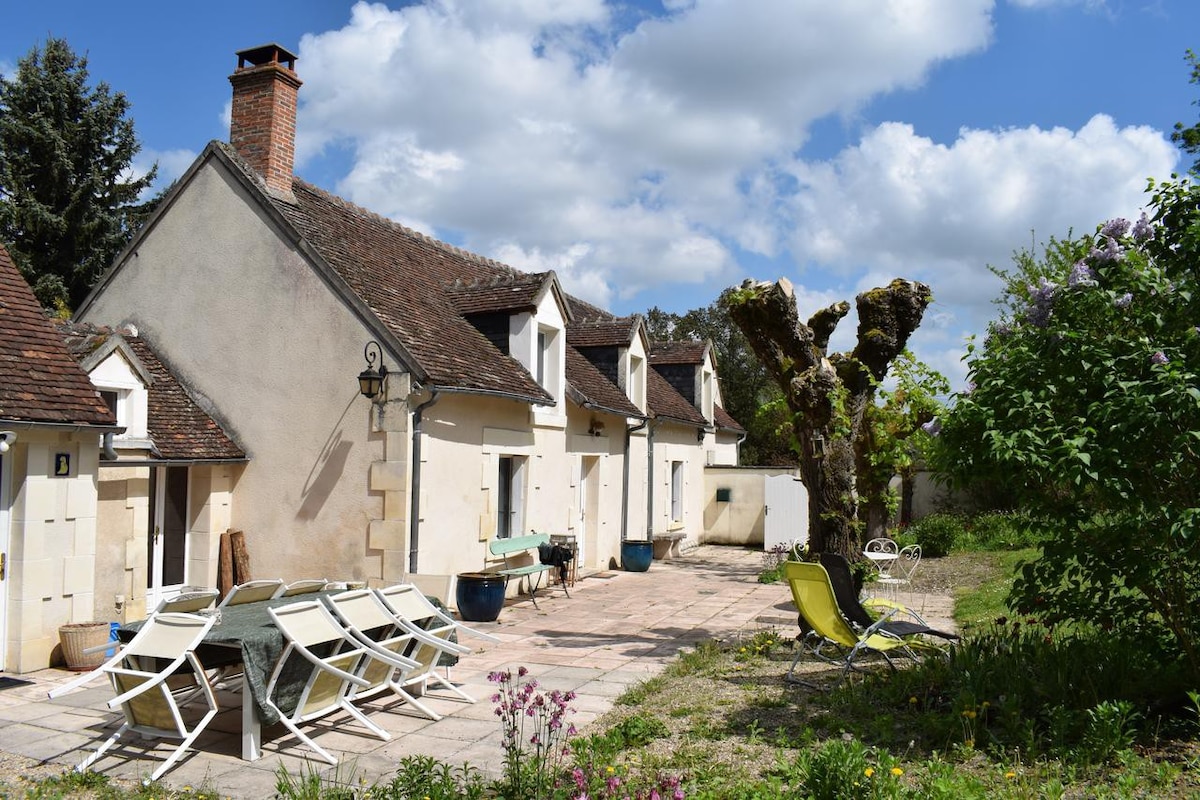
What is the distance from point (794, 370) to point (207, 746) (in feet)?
22.9

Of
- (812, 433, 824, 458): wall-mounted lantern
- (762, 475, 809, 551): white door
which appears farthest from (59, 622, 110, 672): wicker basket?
(762, 475, 809, 551): white door

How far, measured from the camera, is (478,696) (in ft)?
24.4

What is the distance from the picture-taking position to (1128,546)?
537cm

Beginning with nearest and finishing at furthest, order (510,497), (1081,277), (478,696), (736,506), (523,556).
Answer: (1081,277) < (478,696) < (523,556) < (510,497) < (736,506)

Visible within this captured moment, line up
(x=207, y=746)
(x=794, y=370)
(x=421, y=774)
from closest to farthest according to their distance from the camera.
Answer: (x=421, y=774), (x=207, y=746), (x=794, y=370)

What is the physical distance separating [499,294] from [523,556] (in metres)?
4.02

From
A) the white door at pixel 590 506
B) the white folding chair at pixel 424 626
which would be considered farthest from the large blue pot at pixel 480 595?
the white door at pixel 590 506

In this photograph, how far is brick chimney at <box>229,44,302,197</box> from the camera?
40.5ft

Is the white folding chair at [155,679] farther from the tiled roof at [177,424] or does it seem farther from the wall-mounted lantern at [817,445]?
the wall-mounted lantern at [817,445]

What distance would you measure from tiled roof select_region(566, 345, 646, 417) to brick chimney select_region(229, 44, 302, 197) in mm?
5774

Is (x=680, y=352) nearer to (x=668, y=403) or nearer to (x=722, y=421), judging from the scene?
(x=668, y=403)

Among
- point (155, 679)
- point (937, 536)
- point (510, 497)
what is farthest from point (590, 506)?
point (155, 679)

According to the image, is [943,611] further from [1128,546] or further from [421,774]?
[421,774]

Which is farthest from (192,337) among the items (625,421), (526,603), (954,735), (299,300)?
(954,735)
